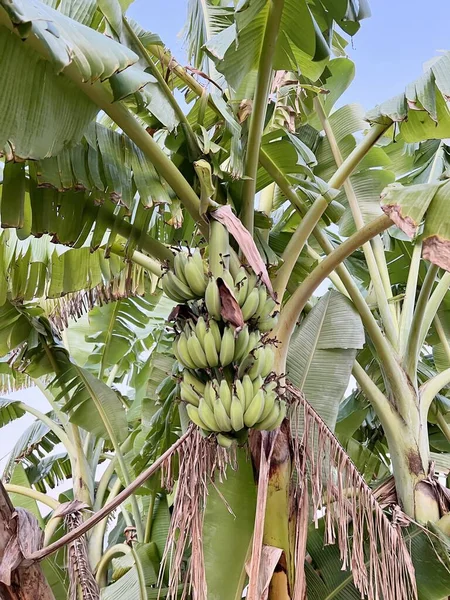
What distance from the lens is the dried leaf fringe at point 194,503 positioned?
46.3 inches

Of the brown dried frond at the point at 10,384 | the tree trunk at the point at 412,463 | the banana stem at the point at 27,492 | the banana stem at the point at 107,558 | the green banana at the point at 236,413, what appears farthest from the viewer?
the brown dried frond at the point at 10,384

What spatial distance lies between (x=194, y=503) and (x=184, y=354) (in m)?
0.33

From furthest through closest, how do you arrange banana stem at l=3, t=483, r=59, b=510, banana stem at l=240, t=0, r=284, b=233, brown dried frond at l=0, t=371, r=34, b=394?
brown dried frond at l=0, t=371, r=34, b=394
banana stem at l=3, t=483, r=59, b=510
banana stem at l=240, t=0, r=284, b=233

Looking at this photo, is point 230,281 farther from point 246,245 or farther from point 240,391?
point 240,391

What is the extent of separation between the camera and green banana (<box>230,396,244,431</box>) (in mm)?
1116

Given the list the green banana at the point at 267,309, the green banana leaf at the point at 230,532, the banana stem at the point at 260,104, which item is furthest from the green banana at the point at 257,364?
the banana stem at the point at 260,104

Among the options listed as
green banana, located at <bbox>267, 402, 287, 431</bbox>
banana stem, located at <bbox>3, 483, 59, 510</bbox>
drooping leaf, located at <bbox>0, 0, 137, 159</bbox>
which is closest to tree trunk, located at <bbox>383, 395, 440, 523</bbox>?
green banana, located at <bbox>267, 402, 287, 431</bbox>

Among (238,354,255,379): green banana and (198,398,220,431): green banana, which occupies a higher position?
(238,354,255,379): green banana

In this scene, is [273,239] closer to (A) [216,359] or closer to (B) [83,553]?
(A) [216,359]

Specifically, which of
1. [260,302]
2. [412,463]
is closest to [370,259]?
[412,463]

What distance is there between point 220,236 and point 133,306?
4.55 ft

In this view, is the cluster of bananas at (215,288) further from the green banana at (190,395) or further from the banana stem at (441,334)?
the banana stem at (441,334)

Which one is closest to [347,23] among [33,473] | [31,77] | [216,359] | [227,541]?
[31,77]

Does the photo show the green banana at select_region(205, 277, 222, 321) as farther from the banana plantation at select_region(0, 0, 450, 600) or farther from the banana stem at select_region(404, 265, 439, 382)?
the banana stem at select_region(404, 265, 439, 382)
